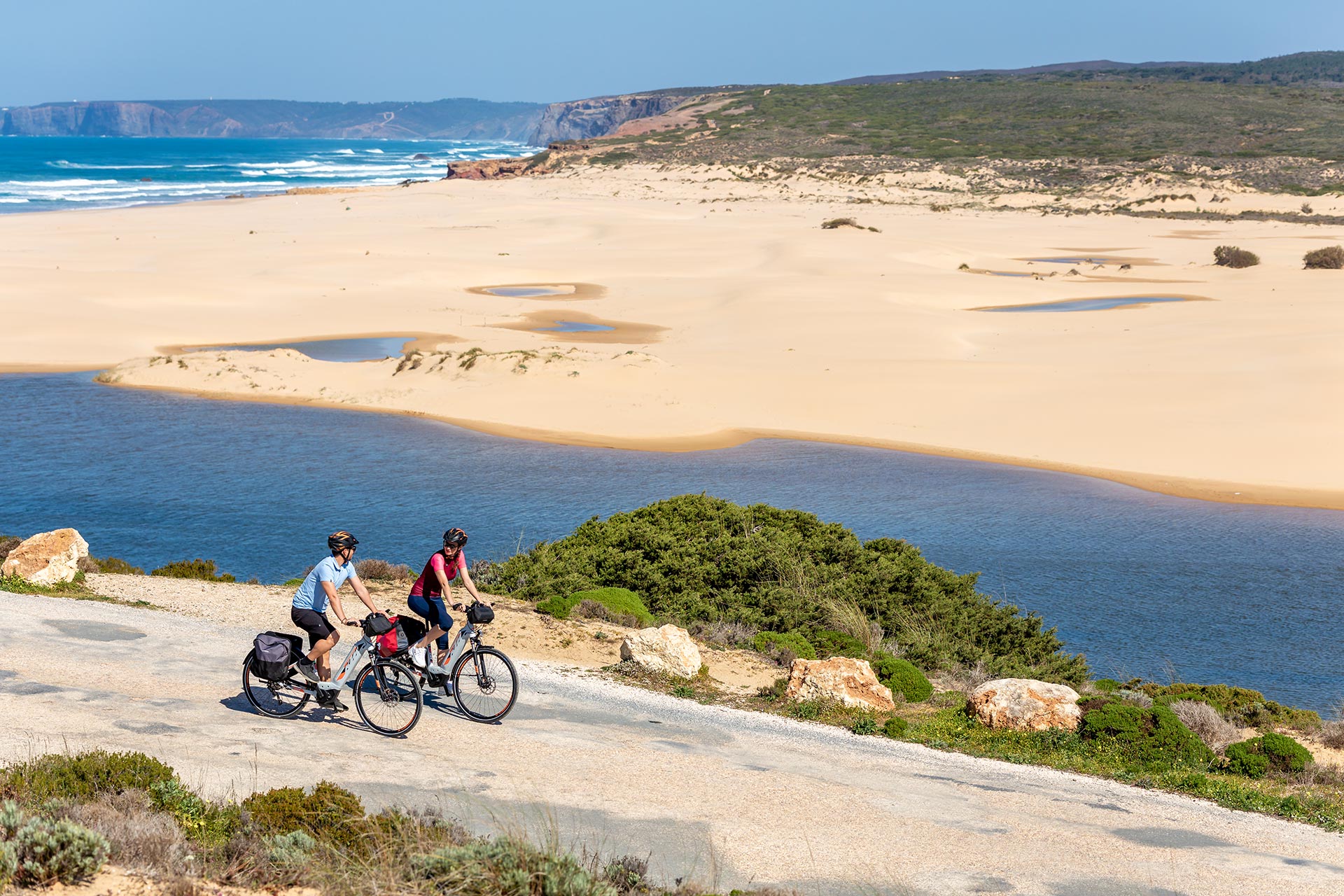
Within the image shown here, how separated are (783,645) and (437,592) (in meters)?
6.39

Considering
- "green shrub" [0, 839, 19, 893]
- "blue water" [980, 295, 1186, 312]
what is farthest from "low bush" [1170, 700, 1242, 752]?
"blue water" [980, 295, 1186, 312]

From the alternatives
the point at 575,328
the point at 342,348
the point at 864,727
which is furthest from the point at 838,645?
the point at 575,328

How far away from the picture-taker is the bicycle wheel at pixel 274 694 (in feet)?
39.6

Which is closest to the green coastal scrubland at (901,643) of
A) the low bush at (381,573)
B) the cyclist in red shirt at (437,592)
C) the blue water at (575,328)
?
the low bush at (381,573)

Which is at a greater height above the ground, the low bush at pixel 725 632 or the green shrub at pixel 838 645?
the green shrub at pixel 838 645

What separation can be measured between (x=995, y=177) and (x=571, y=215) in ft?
141

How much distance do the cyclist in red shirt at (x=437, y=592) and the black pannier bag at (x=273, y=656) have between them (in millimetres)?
1184

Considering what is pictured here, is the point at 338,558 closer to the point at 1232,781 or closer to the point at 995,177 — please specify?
the point at 1232,781

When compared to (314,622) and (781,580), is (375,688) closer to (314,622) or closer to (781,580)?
(314,622)

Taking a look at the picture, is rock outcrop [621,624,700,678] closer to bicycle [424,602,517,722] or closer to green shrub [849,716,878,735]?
green shrub [849,716,878,735]

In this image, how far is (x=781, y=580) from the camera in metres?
19.5

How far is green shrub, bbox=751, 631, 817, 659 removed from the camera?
16.9 meters

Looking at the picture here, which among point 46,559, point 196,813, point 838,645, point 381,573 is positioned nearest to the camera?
point 196,813

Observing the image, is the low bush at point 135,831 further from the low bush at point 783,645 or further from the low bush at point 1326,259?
the low bush at point 1326,259
